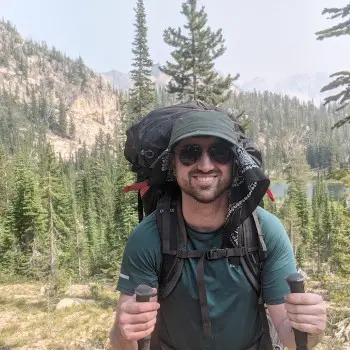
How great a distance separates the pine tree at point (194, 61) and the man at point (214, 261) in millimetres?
17210

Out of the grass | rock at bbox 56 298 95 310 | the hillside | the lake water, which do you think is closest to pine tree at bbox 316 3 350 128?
the grass

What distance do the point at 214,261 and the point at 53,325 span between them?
1355cm

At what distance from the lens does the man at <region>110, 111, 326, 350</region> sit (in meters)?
2.44

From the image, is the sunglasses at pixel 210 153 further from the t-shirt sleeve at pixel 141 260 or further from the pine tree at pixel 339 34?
the pine tree at pixel 339 34

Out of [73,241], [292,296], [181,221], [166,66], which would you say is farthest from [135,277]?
[73,241]

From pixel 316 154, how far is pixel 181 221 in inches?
6723

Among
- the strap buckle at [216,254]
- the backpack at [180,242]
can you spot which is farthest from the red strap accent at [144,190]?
the strap buckle at [216,254]

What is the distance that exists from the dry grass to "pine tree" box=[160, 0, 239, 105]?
1199 centimetres

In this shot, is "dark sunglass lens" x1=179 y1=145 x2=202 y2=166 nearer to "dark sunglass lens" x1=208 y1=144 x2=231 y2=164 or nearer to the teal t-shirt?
"dark sunglass lens" x1=208 y1=144 x2=231 y2=164

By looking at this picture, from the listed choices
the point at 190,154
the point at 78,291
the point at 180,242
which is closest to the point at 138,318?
the point at 180,242

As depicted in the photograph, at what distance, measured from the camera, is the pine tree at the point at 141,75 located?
78.1 ft

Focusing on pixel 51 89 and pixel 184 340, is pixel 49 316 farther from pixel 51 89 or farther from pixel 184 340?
pixel 51 89

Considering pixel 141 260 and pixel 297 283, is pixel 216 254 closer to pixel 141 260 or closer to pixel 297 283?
pixel 141 260

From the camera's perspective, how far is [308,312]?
79.9 inches
